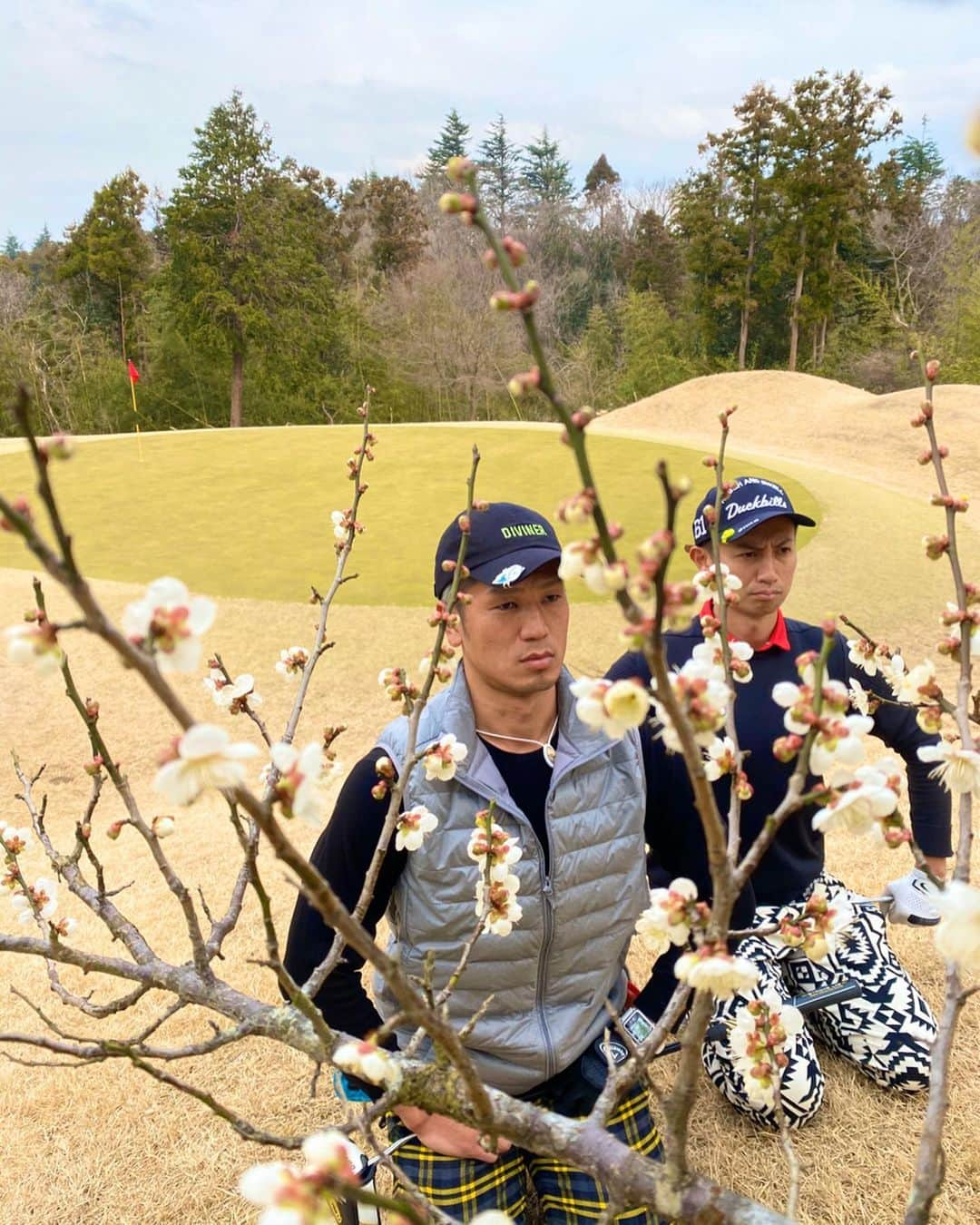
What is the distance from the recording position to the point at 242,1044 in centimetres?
202

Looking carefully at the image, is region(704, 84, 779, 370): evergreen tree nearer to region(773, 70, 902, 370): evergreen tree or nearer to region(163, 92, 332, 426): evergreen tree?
region(773, 70, 902, 370): evergreen tree

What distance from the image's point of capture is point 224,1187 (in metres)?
1.62

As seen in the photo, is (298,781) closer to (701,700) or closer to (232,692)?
(701,700)

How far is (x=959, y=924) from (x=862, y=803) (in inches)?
4.4

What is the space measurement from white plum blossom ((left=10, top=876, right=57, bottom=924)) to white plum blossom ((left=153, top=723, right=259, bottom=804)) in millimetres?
891

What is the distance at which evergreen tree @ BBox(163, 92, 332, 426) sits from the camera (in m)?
17.5

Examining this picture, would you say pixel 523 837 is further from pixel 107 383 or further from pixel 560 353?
pixel 560 353

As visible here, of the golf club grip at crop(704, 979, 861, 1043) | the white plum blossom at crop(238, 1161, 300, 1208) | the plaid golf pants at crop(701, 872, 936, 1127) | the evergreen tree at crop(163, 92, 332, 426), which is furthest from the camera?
the evergreen tree at crop(163, 92, 332, 426)

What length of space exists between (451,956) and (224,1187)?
0.68 m

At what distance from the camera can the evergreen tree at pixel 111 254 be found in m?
Result: 19.6

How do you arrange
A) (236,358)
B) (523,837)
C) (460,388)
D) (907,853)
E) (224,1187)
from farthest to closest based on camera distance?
(460,388) < (236,358) < (907,853) < (224,1187) < (523,837)

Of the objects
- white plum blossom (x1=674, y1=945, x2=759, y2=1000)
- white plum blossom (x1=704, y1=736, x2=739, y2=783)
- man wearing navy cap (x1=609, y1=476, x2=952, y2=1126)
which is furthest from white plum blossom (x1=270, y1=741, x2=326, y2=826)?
man wearing navy cap (x1=609, y1=476, x2=952, y2=1126)

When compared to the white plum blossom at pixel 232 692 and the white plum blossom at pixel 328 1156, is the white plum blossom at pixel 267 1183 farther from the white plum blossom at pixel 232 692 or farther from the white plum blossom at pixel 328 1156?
the white plum blossom at pixel 232 692

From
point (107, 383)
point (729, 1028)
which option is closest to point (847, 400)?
point (729, 1028)
